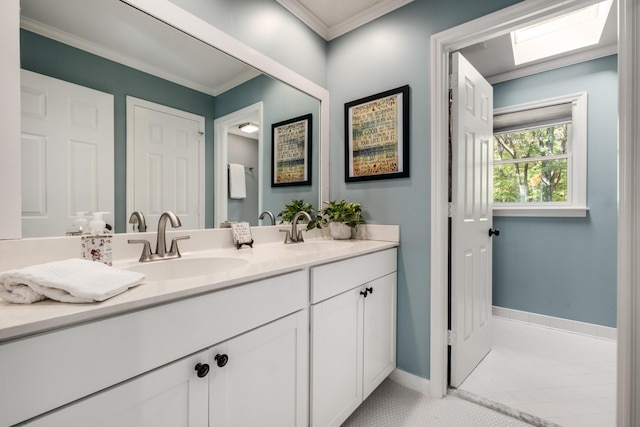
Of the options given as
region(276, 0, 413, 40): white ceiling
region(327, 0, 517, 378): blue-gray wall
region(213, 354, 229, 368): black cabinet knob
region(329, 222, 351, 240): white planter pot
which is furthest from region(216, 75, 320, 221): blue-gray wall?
region(213, 354, 229, 368): black cabinet knob

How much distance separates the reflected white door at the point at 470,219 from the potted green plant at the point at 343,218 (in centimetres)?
59

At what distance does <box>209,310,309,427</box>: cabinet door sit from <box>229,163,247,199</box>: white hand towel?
816 mm

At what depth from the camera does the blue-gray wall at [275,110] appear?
5.38 feet

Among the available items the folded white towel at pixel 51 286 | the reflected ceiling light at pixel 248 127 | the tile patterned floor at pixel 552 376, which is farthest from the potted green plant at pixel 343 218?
the folded white towel at pixel 51 286

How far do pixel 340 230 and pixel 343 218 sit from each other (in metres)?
0.09

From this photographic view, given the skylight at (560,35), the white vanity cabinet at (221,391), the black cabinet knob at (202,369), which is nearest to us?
the white vanity cabinet at (221,391)

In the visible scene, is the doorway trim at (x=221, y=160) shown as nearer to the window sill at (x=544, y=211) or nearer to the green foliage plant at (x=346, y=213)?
the green foliage plant at (x=346, y=213)

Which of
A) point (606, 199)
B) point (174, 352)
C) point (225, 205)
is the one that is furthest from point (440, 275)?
point (606, 199)

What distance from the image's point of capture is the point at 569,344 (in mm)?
2330

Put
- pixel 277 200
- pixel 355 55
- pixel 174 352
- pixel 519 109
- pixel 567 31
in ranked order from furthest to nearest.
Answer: pixel 519 109, pixel 567 31, pixel 355 55, pixel 277 200, pixel 174 352

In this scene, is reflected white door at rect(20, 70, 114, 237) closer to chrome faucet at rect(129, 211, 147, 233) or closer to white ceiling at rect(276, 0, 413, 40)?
chrome faucet at rect(129, 211, 147, 233)

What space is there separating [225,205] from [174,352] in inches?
36.8

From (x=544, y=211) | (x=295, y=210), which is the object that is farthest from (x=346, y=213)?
(x=544, y=211)

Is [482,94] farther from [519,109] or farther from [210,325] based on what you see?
[210,325]
